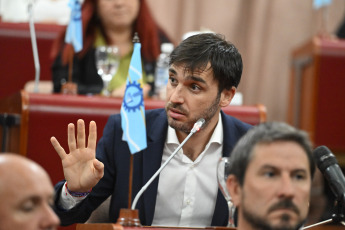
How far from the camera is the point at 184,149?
3.05 meters

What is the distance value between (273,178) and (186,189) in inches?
44.1

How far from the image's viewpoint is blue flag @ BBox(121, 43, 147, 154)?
108 inches

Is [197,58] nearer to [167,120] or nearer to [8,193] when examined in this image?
[167,120]

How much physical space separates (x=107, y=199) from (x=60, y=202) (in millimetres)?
363

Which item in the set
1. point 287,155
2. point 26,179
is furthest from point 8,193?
point 287,155

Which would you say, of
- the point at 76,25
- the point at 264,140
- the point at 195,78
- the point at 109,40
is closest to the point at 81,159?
the point at 195,78

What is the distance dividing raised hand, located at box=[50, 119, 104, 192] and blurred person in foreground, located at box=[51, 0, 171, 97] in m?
1.80

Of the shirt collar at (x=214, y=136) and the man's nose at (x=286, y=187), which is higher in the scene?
the man's nose at (x=286, y=187)

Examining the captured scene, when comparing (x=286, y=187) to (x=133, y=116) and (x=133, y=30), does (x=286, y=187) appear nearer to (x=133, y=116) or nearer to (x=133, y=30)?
(x=133, y=116)

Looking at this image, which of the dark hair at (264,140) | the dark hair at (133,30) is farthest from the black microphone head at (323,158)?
the dark hair at (133,30)

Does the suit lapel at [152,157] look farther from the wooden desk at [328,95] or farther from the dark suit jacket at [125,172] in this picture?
the wooden desk at [328,95]

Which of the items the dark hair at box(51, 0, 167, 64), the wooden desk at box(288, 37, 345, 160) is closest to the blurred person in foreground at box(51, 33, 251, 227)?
the dark hair at box(51, 0, 167, 64)

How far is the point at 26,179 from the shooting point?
1537mm

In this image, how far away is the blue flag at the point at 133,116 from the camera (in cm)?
275
